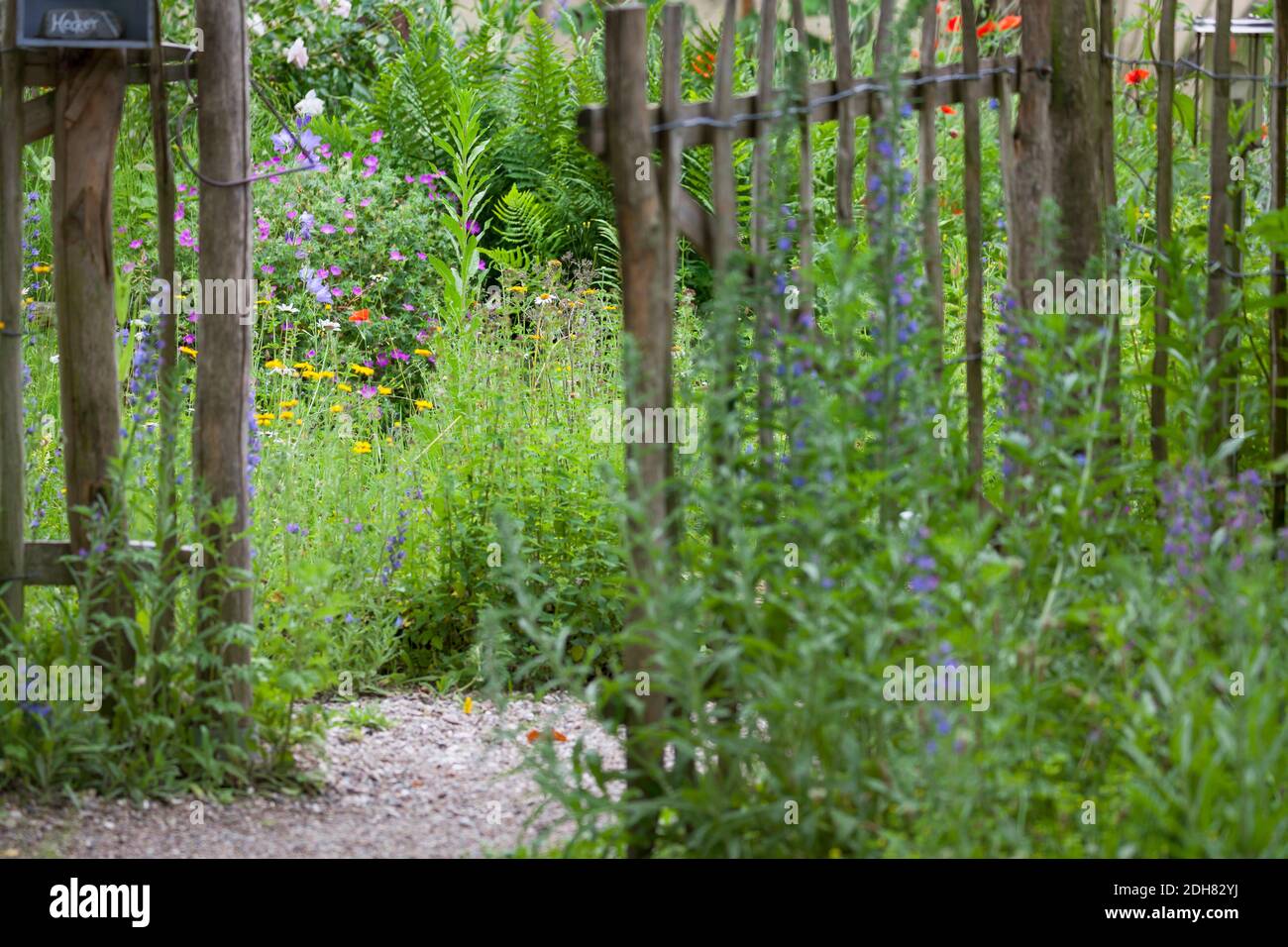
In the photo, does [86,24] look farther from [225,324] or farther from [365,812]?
[365,812]

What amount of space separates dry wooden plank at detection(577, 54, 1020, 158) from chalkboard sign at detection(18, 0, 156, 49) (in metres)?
1.37

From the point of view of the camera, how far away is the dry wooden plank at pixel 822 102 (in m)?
3.31

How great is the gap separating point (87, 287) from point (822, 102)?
2052 mm

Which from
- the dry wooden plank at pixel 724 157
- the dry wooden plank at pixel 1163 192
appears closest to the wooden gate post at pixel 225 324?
the dry wooden plank at pixel 724 157

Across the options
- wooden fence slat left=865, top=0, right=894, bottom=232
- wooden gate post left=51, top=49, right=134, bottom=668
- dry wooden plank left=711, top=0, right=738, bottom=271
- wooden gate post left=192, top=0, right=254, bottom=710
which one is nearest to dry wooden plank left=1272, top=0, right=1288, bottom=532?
wooden fence slat left=865, top=0, right=894, bottom=232

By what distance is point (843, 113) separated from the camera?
143 inches

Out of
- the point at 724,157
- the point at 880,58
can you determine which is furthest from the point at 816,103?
the point at 724,157

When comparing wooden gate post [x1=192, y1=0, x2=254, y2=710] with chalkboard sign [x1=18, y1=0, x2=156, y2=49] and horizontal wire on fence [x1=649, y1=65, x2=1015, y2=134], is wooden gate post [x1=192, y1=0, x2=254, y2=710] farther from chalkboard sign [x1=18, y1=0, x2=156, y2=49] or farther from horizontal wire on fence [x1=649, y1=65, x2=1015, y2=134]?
horizontal wire on fence [x1=649, y1=65, x2=1015, y2=134]

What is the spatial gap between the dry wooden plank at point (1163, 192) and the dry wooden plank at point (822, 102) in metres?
0.48

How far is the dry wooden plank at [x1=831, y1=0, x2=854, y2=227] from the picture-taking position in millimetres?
3580

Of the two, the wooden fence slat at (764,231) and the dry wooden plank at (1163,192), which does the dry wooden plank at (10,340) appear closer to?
the wooden fence slat at (764,231)
